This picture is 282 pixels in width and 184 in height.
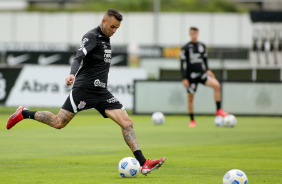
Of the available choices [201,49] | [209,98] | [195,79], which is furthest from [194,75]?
[209,98]

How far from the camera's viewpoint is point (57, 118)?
9.55m

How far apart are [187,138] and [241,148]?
7.21 ft

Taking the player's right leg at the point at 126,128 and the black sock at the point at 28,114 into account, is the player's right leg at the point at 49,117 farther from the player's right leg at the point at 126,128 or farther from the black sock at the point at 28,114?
the player's right leg at the point at 126,128

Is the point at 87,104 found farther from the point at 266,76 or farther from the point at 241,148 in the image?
the point at 266,76

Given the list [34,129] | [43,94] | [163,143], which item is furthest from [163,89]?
[163,143]

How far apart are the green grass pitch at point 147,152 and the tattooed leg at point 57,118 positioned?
655 mm

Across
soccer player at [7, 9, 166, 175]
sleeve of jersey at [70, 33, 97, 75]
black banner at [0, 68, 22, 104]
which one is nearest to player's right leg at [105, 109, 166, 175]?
soccer player at [7, 9, 166, 175]

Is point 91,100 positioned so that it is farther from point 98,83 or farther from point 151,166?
point 151,166

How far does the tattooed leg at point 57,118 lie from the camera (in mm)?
9466

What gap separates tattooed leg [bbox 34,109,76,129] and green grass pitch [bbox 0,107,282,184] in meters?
0.65

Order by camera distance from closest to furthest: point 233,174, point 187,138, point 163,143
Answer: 1. point 233,174
2. point 163,143
3. point 187,138

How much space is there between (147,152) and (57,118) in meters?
2.72

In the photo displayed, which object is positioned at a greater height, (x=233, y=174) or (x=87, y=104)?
(x=87, y=104)

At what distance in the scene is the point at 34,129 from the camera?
16.6m
